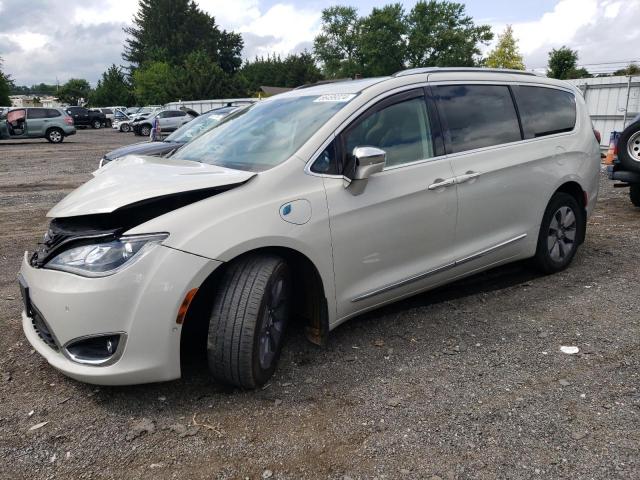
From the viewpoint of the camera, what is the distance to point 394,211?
3.40 m

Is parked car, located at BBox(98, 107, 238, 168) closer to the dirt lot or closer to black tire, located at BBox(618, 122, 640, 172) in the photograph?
the dirt lot

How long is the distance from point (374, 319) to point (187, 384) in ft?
4.95

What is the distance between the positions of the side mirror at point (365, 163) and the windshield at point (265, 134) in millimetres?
373

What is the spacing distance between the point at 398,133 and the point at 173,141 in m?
6.52

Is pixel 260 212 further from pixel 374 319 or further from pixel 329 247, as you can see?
pixel 374 319

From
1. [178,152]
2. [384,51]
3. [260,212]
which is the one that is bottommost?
[260,212]

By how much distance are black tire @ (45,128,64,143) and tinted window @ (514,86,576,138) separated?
2463 centimetres

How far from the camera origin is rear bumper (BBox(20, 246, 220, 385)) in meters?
2.56

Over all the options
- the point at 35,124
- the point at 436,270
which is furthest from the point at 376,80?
the point at 35,124

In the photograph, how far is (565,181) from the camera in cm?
465

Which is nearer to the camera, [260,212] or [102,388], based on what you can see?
[260,212]

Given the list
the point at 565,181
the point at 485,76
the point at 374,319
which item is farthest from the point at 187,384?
→ the point at 565,181

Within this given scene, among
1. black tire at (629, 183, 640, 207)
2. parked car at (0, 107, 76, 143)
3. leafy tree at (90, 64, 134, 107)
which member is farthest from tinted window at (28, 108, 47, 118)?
leafy tree at (90, 64, 134, 107)

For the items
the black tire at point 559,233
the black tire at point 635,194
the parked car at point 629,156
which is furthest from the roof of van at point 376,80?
the black tire at point 635,194
